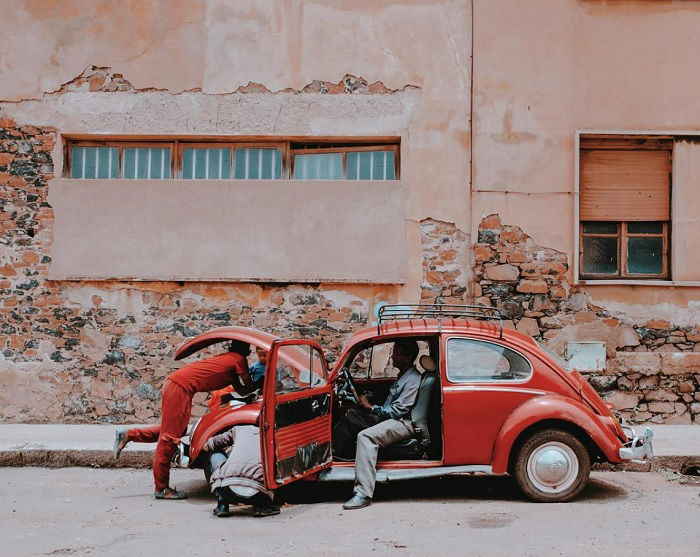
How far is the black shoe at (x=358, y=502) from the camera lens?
647 cm

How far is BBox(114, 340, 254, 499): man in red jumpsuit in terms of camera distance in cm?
686

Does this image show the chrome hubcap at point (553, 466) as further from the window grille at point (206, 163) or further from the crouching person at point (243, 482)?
the window grille at point (206, 163)

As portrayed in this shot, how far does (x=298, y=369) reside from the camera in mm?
6789

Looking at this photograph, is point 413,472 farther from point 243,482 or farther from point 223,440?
point 223,440

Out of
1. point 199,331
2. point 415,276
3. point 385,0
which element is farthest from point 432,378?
point 385,0

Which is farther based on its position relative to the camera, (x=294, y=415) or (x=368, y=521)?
(x=294, y=415)

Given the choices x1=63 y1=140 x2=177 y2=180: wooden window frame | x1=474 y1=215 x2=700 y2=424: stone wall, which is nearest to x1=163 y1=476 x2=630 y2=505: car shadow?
x1=474 y1=215 x2=700 y2=424: stone wall

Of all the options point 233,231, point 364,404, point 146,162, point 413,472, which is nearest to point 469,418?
point 413,472

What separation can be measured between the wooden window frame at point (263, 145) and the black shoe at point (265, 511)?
563 centimetres

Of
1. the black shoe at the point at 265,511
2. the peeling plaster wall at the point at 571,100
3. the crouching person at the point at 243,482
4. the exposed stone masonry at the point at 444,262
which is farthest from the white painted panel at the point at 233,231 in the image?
the black shoe at the point at 265,511

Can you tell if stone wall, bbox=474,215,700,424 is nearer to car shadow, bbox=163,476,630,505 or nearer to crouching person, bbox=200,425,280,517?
car shadow, bbox=163,476,630,505

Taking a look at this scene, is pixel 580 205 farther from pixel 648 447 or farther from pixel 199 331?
pixel 199 331

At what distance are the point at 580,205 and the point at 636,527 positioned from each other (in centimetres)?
571

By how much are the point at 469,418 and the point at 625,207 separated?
534 cm
